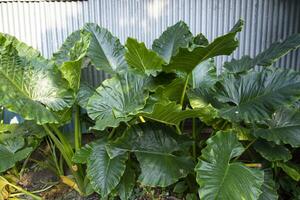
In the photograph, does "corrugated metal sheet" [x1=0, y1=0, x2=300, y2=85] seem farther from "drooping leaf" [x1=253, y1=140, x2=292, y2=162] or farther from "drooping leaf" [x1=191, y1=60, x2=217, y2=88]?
"drooping leaf" [x1=253, y1=140, x2=292, y2=162]

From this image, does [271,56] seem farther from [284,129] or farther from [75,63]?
[75,63]

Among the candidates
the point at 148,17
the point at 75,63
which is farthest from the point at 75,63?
the point at 148,17

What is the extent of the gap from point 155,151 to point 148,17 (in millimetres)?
1249

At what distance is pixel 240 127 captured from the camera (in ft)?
6.30

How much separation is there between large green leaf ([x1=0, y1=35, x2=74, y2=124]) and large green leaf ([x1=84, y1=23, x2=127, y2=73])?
1.45 ft

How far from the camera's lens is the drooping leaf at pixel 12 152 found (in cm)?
198

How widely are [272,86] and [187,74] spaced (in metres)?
0.48

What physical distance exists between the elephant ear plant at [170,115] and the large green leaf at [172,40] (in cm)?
35

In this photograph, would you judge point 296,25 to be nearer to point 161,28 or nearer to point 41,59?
point 161,28

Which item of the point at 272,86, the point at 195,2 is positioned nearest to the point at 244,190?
the point at 272,86

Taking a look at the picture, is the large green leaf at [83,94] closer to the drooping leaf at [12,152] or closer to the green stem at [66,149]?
the green stem at [66,149]

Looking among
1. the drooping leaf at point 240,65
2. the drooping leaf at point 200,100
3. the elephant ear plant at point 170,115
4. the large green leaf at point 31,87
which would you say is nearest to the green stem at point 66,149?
the elephant ear plant at point 170,115

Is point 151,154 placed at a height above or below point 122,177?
above

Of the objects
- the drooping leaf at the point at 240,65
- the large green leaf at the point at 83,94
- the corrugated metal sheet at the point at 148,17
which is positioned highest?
the corrugated metal sheet at the point at 148,17
